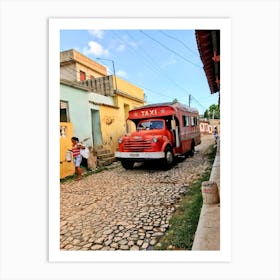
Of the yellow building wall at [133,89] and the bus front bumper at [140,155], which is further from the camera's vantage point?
the bus front bumper at [140,155]

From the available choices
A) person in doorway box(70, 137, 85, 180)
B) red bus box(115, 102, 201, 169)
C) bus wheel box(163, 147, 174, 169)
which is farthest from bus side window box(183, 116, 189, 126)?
person in doorway box(70, 137, 85, 180)

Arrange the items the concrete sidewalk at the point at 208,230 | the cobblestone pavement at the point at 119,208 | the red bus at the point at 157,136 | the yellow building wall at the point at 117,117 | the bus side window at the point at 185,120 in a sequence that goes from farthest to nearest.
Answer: the bus side window at the point at 185,120
the yellow building wall at the point at 117,117
the red bus at the point at 157,136
the cobblestone pavement at the point at 119,208
the concrete sidewalk at the point at 208,230

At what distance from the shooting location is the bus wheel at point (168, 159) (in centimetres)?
497

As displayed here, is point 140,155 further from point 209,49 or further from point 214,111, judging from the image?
point 209,49

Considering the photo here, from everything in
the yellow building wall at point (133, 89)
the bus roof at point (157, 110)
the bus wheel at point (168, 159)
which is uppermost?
the yellow building wall at point (133, 89)

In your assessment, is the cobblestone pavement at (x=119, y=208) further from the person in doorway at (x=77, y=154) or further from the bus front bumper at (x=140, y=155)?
the bus front bumper at (x=140, y=155)

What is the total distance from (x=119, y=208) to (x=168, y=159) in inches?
89.6
